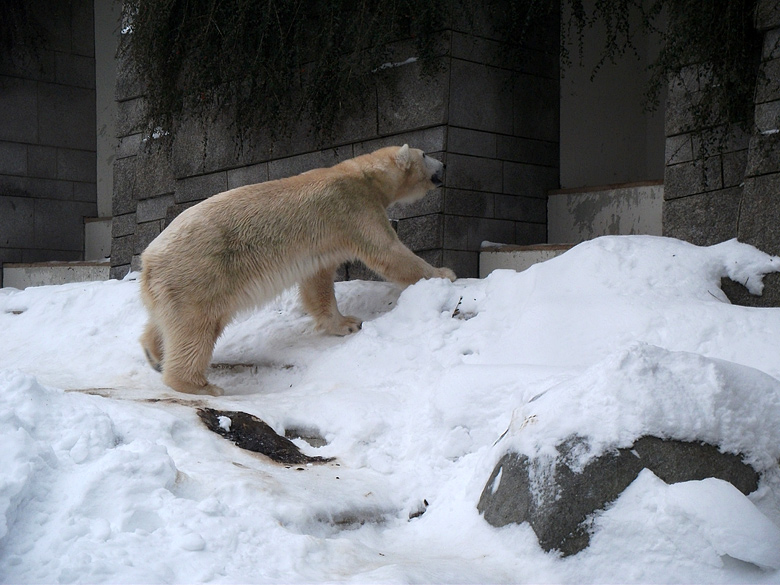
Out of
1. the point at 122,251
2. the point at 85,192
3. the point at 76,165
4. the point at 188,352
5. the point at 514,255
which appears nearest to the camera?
the point at 188,352

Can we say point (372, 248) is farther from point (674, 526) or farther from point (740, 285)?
point (674, 526)

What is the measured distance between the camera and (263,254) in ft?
15.0

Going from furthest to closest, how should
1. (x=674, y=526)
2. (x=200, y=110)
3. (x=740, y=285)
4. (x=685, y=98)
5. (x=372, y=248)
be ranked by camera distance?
(x=200, y=110), (x=685, y=98), (x=372, y=248), (x=740, y=285), (x=674, y=526)

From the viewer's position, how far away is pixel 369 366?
14.0ft

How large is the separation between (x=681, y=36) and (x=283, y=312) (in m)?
3.09

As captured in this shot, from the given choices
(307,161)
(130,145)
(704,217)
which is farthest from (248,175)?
(704,217)

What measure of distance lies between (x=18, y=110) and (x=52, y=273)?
2.15 m

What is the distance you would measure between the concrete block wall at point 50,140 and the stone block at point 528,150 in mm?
6311

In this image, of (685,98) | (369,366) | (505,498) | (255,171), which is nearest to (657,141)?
(685,98)

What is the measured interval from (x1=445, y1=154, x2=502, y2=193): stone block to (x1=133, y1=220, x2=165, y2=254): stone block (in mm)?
3501

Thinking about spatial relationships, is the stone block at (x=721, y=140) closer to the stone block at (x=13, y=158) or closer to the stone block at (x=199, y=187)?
the stone block at (x=199, y=187)

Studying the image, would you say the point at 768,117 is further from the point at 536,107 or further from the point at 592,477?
the point at 592,477

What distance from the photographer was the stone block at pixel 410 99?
236 inches

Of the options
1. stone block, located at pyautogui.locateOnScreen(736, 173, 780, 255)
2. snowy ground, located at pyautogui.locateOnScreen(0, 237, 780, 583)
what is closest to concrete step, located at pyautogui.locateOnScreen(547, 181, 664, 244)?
stone block, located at pyautogui.locateOnScreen(736, 173, 780, 255)
